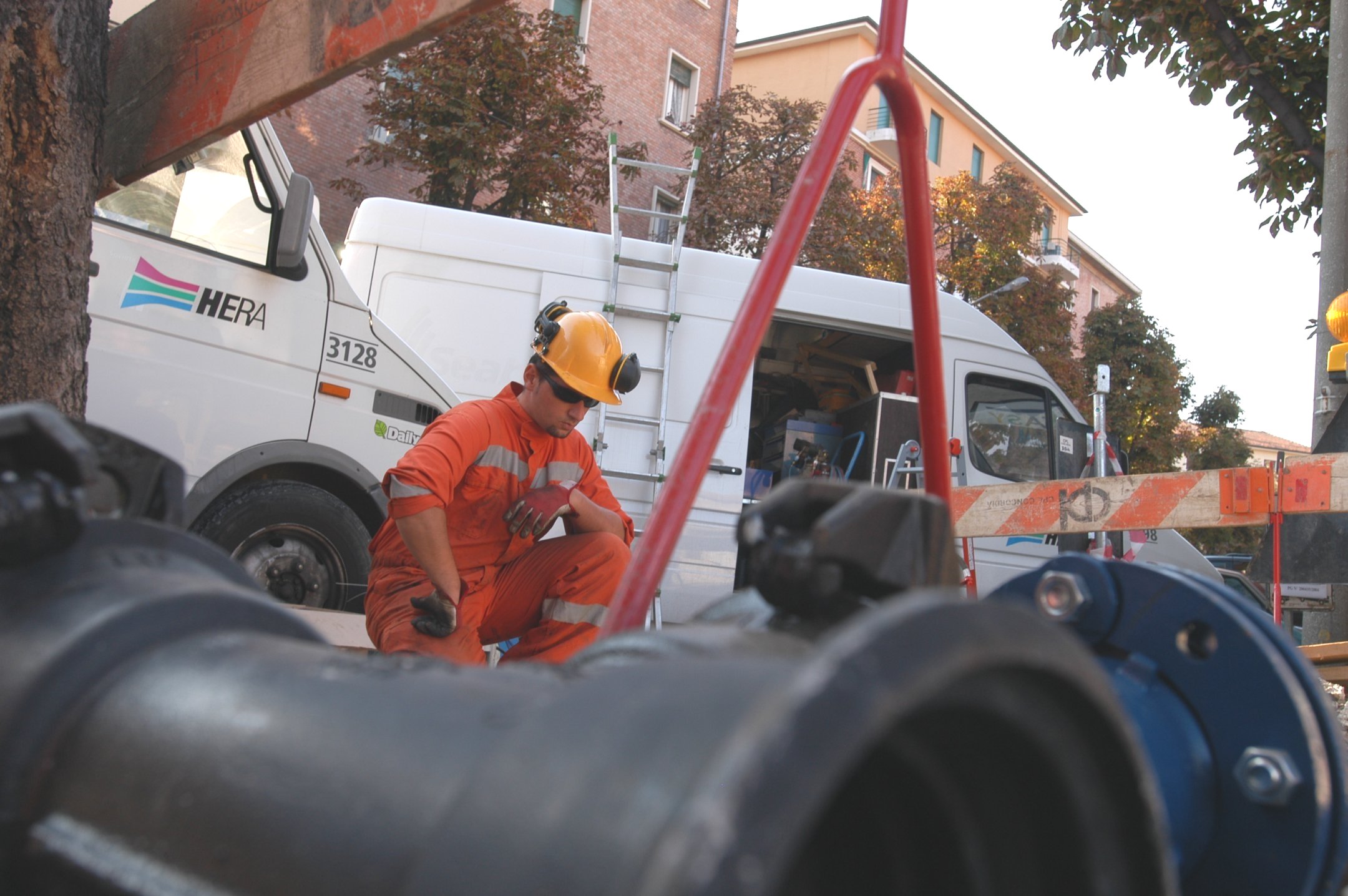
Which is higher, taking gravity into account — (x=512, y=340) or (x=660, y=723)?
(x=512, y=340)

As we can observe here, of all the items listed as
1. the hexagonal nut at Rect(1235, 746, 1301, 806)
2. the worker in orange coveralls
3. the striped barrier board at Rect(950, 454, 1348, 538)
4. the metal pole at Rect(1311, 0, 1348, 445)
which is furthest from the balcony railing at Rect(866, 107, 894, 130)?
the hexagonal nut at Rect(1235, 746, 1301, 806)

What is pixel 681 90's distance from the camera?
25.2 m

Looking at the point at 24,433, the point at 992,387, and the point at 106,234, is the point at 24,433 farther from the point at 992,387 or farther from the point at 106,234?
the point at 992,387

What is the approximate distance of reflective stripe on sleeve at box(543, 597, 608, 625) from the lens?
11.1 feet

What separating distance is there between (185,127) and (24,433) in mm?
2377

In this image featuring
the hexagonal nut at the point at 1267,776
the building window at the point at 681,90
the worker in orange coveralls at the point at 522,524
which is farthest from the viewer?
the building window at the point at 681,90

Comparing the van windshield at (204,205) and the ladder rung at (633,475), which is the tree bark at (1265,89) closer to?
the ladder rung at (633,475)

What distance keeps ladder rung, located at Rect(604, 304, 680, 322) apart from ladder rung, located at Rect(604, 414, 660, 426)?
0.35 m

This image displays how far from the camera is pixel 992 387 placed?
8.56m

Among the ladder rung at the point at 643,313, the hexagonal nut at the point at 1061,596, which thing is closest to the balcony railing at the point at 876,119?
the ladder rung at the point at 643,313

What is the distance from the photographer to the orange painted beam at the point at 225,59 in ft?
8.46

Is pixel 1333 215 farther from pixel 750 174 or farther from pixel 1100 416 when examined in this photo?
pixel 750 174

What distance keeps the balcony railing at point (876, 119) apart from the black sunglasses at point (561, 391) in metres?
33.8

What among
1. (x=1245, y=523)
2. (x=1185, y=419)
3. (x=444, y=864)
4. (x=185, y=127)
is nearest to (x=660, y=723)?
(x=444, y=864)
